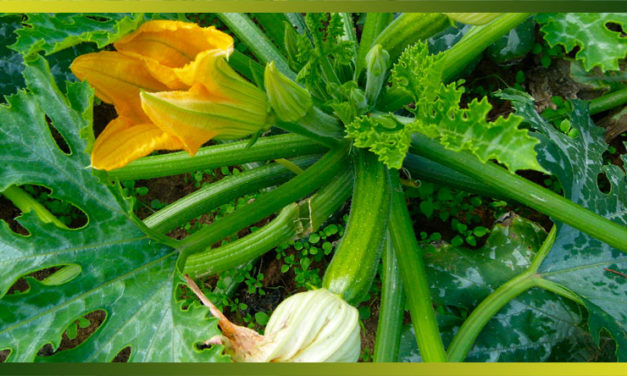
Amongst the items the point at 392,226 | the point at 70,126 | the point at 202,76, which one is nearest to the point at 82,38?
the point at 70,126

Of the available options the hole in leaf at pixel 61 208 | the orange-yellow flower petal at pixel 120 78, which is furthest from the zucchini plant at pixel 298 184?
the hole in leaf at pixel 61 208

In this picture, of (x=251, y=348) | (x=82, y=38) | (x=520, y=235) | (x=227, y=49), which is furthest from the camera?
(x=520, y=235)

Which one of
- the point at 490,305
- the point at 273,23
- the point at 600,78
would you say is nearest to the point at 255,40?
the point at 273,23

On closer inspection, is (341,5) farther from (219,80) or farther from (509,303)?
(509,303)

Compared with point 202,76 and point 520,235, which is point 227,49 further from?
point 520,235

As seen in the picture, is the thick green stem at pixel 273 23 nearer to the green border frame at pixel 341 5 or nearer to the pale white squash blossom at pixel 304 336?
the green border frame at pixel 341 5

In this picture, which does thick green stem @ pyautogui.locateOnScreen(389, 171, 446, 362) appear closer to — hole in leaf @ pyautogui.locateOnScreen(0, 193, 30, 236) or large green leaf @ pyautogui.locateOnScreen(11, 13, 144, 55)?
large green leaf @ pyautogui.locateOnScreen(11, 13, 144, 55)

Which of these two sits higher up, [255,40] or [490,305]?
[255,40]
